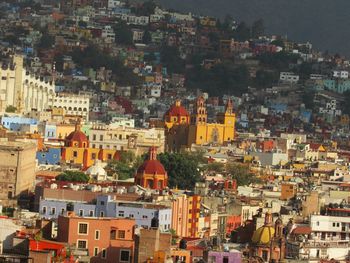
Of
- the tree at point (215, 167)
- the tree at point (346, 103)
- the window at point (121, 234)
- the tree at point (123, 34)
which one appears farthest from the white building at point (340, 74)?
the window at point (121, 234)

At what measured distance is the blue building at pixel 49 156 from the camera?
Answer: 82.5 m

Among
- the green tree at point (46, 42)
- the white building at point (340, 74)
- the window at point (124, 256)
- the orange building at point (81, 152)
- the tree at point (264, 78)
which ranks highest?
the green tree at point (46, 42)

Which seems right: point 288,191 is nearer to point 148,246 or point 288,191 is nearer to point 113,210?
point 113,210

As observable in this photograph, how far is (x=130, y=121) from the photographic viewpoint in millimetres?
112125

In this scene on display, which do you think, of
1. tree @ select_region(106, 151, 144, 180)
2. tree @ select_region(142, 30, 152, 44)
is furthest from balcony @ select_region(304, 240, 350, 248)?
tree @ select_region(142, 30, 152, 44)

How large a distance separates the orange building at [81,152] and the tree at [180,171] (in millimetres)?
4696

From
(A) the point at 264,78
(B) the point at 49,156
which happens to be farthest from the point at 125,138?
(A) the point at 264,78

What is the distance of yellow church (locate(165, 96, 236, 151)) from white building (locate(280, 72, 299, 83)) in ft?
180

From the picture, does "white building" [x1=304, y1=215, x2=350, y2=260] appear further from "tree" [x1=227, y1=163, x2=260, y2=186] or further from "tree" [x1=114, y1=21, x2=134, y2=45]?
"tree" [x1=114, y1=21, x2=134, y2=45]

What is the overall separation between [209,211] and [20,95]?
45813 millimetres

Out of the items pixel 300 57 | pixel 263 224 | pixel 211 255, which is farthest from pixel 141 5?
pixel 211 255

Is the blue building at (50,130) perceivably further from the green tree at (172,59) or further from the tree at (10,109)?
the green tree at (172,59)

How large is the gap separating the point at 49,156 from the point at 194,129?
23.7 m

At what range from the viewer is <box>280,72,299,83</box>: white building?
543 feet
